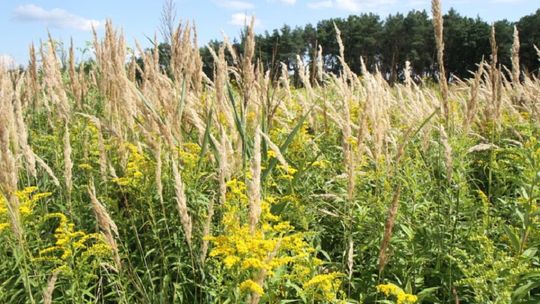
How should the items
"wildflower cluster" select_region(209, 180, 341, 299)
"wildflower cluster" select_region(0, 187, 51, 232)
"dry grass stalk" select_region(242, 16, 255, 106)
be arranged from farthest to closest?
"dry grass stalk" select_region(242, 16, 255, 106) → "wildflower cluster" select_region(0, 187, 51, 232) → "wildflower cluster" select_region(209, 180, 341, 299)

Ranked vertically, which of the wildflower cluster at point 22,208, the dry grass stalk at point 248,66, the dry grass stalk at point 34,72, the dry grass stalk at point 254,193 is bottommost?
the wildflower cluster at point 22,208

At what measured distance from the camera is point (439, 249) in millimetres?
2445

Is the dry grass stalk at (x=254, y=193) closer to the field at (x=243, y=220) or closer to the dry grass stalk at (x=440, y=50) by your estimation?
the field at (x=243, y=220)

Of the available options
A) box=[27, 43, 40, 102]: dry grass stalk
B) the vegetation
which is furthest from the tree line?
box=[27, 43, 40, 102]: dry grass stalk

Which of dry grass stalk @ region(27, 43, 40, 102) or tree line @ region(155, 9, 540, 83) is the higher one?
tree line @ region(155, 9, 540, 83)

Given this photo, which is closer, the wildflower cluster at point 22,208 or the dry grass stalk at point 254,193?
the dry grass stalk at point 254,193

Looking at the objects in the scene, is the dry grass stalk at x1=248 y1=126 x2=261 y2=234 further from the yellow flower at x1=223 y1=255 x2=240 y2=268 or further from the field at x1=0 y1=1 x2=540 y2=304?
the yellow flower at x1=223 y1=255 x2=240 y2=268

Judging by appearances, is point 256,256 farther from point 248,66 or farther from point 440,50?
point 440,50

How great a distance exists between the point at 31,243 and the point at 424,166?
2445mm

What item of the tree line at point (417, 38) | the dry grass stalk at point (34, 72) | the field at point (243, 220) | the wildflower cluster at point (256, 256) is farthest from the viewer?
the tree line at point (417, 38)

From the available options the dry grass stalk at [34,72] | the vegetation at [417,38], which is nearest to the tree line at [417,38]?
the vegetation at [417,38]

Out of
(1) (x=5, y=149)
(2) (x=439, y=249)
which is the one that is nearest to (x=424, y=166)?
(2) (x=439, y=249)

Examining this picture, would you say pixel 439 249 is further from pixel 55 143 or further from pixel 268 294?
pixel 55 143

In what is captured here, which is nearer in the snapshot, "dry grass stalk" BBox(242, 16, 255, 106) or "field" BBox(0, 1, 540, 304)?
"field" BBox(0, 1, 540, 304)
